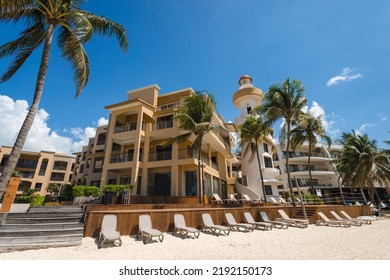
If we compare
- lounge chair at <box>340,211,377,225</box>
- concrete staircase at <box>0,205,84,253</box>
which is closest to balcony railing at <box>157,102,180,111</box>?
concrete staircase at <box>0,205,84,253</box>

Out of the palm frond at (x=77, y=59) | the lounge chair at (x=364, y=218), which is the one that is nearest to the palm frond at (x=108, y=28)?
the palm frond at (x=77, y=59)

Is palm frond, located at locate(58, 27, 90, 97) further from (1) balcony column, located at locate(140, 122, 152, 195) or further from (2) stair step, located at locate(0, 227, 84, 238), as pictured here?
(1) balcony column, located at locate(140, 122, 152, 195)

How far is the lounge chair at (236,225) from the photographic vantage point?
10811mm

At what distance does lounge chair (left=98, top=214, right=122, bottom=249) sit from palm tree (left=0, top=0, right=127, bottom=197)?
543 centimetres

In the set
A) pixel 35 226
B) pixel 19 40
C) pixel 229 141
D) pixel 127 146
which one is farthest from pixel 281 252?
pixel 229 141

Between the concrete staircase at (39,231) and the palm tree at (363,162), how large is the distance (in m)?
31.6

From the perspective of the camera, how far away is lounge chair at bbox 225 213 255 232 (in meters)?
10.8

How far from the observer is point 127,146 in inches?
875

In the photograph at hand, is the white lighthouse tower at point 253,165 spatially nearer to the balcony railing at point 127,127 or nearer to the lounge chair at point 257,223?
the lounge chair at point 257,223

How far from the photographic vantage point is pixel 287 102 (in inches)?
706

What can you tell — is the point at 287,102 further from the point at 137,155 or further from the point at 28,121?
the point at 28,121

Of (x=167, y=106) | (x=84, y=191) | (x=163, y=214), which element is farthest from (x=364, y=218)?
(x=84, y=191)

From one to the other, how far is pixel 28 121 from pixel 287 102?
1826 centimetres
